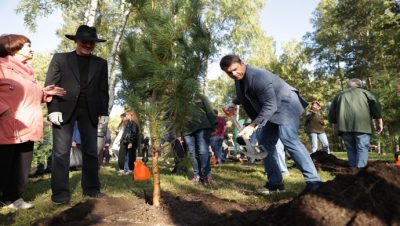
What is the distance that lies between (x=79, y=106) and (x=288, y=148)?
2378 millimetres

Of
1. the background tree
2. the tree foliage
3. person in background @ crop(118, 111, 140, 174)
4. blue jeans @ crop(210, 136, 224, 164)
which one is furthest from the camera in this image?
the tree foliage

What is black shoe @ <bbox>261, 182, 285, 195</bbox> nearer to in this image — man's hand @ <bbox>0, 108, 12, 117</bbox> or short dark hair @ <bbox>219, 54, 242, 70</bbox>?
short dark hair @ <bbox>219, 54, 242, 70</bbox>

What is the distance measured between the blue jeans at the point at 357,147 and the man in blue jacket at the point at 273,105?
5.66 ft

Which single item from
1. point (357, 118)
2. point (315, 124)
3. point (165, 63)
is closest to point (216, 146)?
point (315, 124)

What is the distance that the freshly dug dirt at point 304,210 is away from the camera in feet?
8.31

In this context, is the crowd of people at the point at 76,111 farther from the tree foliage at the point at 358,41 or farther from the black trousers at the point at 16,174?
the tree foliage at the point at 358,41

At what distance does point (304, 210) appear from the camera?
8.68 ft

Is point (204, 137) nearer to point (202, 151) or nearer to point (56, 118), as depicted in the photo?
point (202, 151)

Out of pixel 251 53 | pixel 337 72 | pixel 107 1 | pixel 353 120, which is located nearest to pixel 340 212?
pixel 353 120

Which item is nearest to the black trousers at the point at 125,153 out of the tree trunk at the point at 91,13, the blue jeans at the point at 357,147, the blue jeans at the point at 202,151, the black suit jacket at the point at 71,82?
the blue jeans at the point at 202,151

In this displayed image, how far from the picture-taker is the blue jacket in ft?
14.1

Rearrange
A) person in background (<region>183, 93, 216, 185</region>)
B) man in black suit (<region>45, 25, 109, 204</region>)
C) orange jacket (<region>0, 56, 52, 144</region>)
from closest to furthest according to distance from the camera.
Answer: orange jacket (<region>0, 56, 52, 144</region>) → man in black suit (<region>45, 25, 109, 204</region>) → person in background (<region>183, 93, 216, 185</region>)

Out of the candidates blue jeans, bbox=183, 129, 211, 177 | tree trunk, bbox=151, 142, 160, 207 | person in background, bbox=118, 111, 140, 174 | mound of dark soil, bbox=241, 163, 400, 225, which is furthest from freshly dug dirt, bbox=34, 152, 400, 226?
person in background, bbox=118, 111, 140, 174

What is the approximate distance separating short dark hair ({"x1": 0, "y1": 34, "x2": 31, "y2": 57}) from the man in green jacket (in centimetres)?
454
